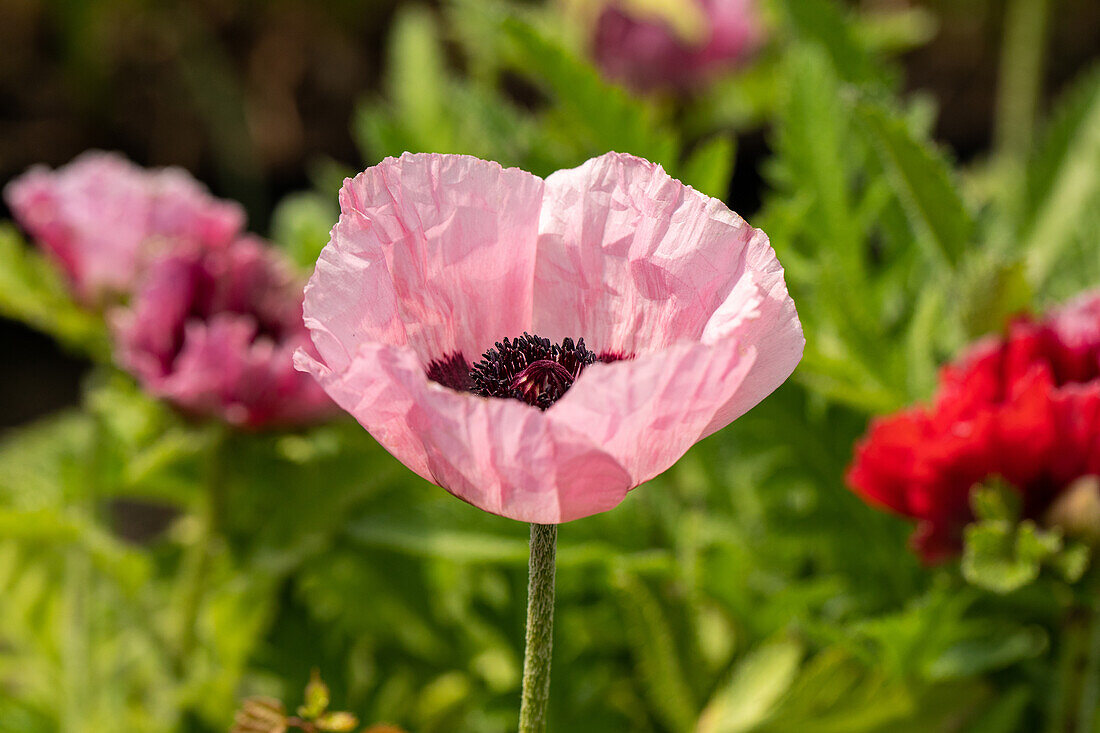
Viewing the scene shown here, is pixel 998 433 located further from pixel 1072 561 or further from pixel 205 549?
→ pixel 205 549

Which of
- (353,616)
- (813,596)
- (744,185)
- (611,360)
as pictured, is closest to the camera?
(611,360)

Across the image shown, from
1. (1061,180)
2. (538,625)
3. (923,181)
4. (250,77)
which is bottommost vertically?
(538,625)

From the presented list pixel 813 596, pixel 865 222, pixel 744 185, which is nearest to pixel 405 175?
pixel 813 596

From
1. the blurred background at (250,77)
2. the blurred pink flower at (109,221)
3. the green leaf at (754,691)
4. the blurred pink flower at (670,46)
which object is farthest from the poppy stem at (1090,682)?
the blurred background at (250,77)

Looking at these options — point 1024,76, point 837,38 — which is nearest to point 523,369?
point 837,38

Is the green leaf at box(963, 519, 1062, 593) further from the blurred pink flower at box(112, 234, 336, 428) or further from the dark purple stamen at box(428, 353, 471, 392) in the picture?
the blurred pink flower at box(112, 234, 336, 428)

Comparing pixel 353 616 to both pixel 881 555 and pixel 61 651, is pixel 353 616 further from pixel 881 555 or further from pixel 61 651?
pixel 881 555
